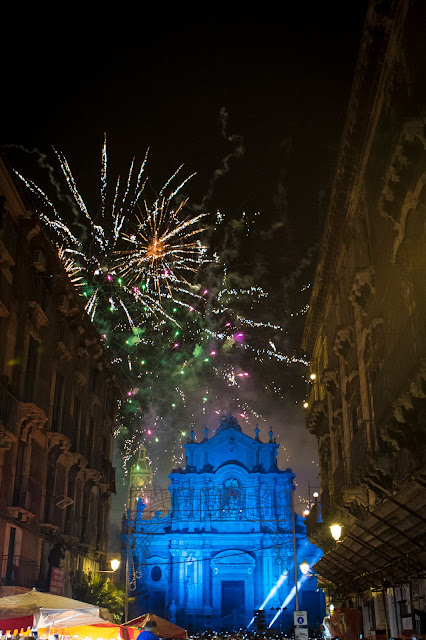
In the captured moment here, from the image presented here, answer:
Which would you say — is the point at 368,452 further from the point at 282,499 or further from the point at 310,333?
the point at 282,499

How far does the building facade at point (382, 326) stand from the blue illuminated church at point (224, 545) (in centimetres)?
2888

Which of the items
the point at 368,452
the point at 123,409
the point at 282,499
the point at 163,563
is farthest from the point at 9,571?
the point at 282,499

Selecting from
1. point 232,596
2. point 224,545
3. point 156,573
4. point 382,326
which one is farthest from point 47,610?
point 224,545

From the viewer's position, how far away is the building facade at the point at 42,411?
23.3 meters

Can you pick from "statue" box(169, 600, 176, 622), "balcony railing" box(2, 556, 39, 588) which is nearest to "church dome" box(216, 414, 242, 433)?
"statue" box(169, 600, 176, 622)

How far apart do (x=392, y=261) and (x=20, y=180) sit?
13426mm

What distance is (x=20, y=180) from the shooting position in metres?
23.7

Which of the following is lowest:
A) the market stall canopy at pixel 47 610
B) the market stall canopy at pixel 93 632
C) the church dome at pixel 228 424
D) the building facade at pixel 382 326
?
the market stall canopy at pixel 93 632

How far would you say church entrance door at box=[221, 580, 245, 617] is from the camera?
5600cm

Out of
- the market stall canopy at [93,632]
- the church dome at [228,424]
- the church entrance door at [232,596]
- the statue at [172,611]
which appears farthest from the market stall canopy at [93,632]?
the church dome at [228,424]

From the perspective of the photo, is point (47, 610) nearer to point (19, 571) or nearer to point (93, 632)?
point (93, 632)

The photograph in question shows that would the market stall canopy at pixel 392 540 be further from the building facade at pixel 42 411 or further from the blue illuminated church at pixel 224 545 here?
the blue illuminated church at pixel 224 545

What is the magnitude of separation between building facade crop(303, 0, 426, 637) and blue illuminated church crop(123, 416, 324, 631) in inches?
1137

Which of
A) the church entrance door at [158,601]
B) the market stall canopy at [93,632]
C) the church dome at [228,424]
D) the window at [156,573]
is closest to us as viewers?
the market stall canopy at [93,632]
